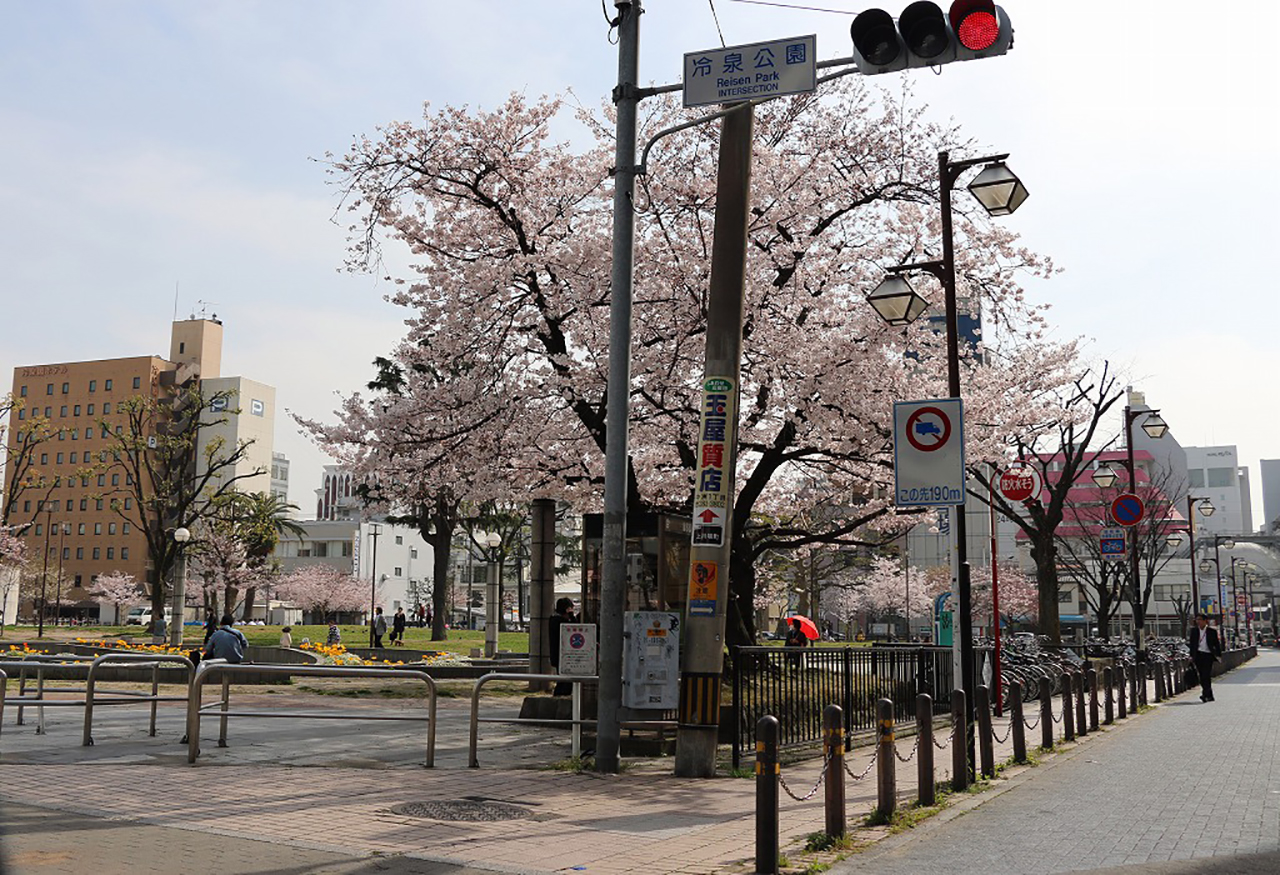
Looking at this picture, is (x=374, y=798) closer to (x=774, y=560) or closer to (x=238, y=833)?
(x=238, y=833)

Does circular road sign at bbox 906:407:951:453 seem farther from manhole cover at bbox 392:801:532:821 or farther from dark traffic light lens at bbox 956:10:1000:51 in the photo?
manhole cover at bbox 392:801:532:821

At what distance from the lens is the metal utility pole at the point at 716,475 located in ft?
37.8

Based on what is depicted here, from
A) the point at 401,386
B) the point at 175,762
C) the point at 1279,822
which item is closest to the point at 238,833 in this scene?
the point at 175,762

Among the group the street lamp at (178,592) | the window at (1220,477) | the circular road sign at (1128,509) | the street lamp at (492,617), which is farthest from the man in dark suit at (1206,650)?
the window at (1220,477)

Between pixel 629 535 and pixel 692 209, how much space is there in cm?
729

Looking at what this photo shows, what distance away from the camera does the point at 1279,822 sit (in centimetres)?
918

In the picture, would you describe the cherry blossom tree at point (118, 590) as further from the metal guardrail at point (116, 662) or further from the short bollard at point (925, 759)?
the short bollard at point (925, 759)

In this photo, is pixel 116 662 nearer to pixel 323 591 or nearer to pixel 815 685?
pixel 815 685

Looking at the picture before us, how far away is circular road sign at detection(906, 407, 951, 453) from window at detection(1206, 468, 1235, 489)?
166 metres

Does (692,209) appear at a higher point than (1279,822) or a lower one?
higher

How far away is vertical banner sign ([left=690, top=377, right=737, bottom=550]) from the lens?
460 inches

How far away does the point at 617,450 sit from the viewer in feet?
38.6

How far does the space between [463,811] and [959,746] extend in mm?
4834

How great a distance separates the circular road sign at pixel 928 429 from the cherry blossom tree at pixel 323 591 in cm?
10191
